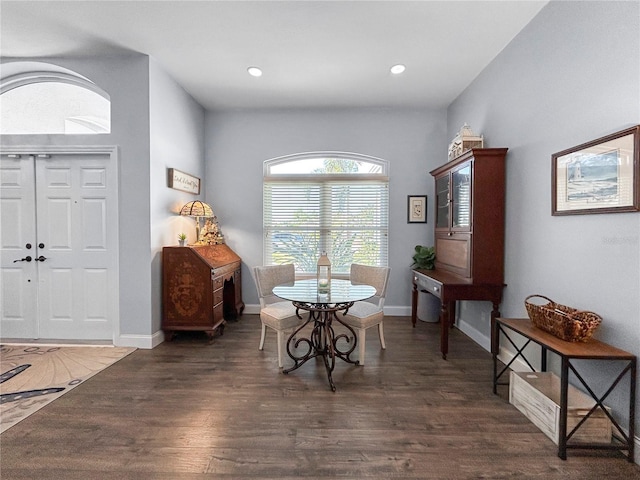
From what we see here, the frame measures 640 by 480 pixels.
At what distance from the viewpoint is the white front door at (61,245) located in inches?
131

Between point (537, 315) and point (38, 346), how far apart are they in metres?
4.84

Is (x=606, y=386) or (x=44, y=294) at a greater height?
(x=44, y=294)

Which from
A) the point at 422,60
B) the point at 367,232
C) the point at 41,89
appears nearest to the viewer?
the point at 422,60

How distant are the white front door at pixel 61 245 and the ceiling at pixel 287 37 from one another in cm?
119

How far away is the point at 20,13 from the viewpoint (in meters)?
2.60

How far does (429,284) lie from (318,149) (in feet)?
8.39

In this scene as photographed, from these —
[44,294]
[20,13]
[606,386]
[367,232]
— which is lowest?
[606,386]

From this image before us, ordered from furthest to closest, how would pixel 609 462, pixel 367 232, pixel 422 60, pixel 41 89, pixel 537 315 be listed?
pixel 367 232 < pixel 41 89 < pixel 422 60 < pixel 537 315 < pixel 609 462

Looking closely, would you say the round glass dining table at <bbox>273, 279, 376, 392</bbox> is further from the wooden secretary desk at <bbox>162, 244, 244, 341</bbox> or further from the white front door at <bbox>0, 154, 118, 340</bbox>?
the white front door at <bbox>0, 154, 118, 340</bbox>

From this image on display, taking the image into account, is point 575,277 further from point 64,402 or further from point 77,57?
point 77,57

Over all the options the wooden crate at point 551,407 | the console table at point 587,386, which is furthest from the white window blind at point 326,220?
the console table at point 587,386

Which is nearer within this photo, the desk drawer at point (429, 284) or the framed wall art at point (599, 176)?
the framed wall art at point (599, 176)

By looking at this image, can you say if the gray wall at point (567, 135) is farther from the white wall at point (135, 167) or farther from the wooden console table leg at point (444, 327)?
the white wall at point (135, 167)

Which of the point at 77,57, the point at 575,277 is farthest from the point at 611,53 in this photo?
the point at 77,57
